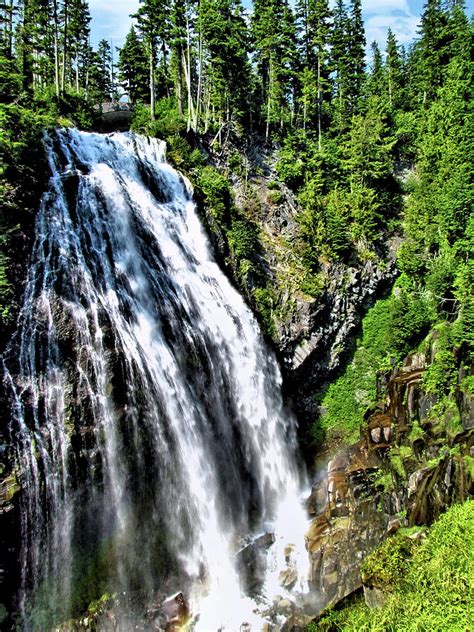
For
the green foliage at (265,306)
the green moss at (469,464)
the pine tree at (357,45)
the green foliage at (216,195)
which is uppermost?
the pine tree at (357,45)

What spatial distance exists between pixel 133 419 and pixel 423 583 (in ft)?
30.6

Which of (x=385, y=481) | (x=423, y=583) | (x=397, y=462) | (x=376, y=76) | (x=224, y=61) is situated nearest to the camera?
(x=423, y=583)

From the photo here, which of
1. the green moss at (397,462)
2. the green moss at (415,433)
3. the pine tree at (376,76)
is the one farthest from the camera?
the pine tree at (376,76)

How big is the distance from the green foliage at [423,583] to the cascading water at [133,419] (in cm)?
487

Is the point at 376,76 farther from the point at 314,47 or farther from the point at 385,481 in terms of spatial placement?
the point at 385,481

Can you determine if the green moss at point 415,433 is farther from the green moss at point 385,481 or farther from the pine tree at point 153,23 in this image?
the pine tree at point 153,23

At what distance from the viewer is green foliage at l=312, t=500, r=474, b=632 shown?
825 cm

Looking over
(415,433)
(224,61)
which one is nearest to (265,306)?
(415,433)

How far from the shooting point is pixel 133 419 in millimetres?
14422

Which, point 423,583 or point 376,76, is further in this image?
point 376,76

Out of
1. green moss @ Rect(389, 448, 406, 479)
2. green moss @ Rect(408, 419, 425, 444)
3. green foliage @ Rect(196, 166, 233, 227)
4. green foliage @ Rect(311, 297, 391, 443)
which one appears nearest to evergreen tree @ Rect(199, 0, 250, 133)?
green foliage @ Rect(196, 166, 233, 227)

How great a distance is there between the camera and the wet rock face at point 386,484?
45.9 ft

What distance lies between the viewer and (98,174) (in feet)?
63.9

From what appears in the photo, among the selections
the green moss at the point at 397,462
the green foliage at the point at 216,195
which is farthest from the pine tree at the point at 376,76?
the green moss at the point at 397,462
